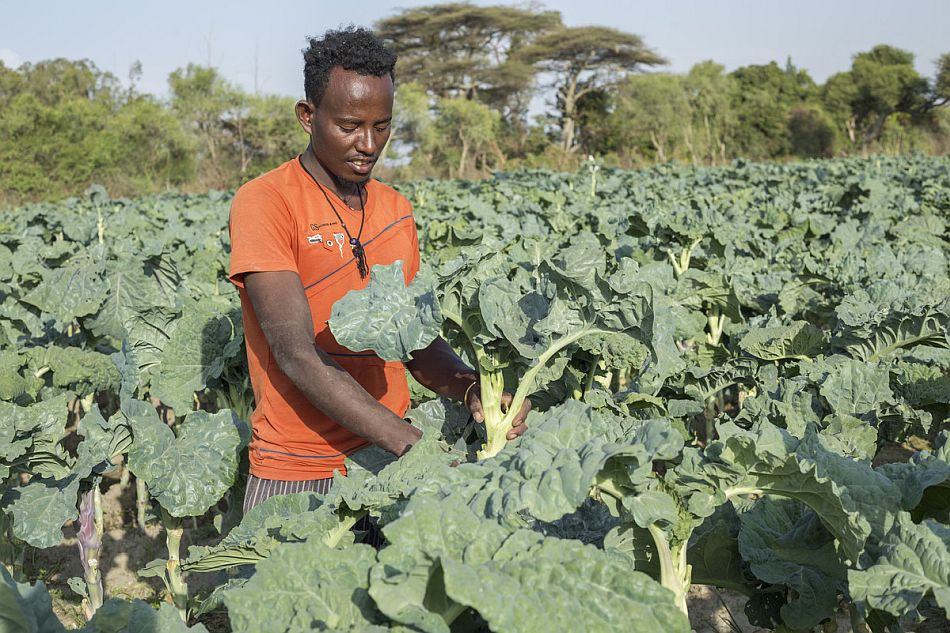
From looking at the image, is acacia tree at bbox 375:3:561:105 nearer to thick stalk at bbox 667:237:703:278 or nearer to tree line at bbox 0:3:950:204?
tree line at bbox 0:3:950:204

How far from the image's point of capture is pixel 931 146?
144 feet

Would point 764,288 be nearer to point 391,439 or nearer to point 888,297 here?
point 888,297

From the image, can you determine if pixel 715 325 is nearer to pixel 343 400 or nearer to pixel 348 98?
pixel 348 98

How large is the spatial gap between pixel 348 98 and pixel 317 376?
0.76 meters

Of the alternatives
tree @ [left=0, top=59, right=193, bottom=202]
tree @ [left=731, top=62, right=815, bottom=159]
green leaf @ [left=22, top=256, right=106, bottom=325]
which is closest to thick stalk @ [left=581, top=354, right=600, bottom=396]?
green leaf @ [left=22, top=256, right=106, bottom=325]

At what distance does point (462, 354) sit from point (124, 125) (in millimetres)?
36367

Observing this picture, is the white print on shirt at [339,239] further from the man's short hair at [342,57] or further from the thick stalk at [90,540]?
the thick stalk at [90,540]

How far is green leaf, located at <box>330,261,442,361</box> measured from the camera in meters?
1.86

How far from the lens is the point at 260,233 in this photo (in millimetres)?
2195

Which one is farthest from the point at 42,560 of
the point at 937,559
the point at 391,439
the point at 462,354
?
the point at 937,559

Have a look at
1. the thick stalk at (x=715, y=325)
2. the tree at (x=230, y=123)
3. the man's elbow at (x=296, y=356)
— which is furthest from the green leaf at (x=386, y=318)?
the tree at (x=230, y=123)

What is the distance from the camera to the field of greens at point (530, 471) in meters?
1.34

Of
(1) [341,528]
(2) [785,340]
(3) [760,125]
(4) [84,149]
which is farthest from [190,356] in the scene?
(3) [760,125]

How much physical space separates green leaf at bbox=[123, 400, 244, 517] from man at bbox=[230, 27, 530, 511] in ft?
0.98
